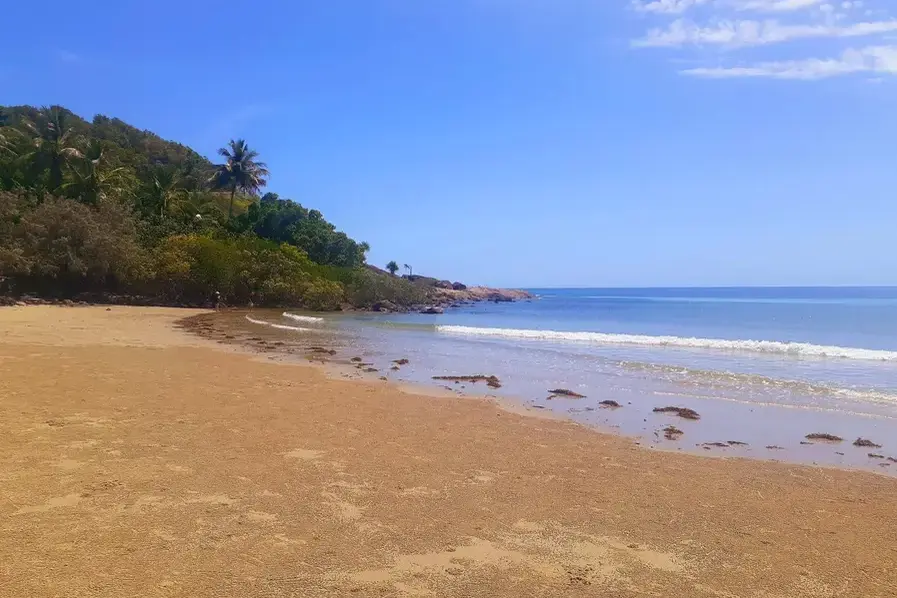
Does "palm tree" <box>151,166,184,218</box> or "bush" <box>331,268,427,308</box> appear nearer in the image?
"palm tree" <box>151,166,184,218</box>

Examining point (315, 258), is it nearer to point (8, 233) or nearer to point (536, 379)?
point (8, 233)

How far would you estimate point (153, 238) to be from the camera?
157 ft

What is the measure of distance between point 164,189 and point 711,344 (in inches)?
1813

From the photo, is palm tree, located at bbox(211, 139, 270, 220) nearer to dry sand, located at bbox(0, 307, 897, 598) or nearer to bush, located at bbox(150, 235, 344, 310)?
bush, located at bbox(150, 235, 344, 310)

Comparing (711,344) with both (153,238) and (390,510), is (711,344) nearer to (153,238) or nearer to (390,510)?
(390,510)

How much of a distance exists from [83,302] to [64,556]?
134 ft

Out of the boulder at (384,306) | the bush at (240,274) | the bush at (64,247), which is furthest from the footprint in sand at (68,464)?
the boulder at (384,306)

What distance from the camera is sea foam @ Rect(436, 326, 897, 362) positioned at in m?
22.4

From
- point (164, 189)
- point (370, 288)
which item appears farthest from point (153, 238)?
point (370, 288)

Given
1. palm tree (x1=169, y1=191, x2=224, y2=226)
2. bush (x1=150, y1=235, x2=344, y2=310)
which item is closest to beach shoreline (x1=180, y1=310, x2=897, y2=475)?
bush (x1=150, y1=235, x2=344, y2=310)

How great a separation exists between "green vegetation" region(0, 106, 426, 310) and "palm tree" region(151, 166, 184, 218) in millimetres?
117

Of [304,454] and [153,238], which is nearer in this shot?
[304,454]

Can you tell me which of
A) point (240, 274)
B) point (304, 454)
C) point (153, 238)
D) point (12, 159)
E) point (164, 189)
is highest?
point (12, 159)

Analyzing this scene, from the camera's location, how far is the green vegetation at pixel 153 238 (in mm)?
38531
